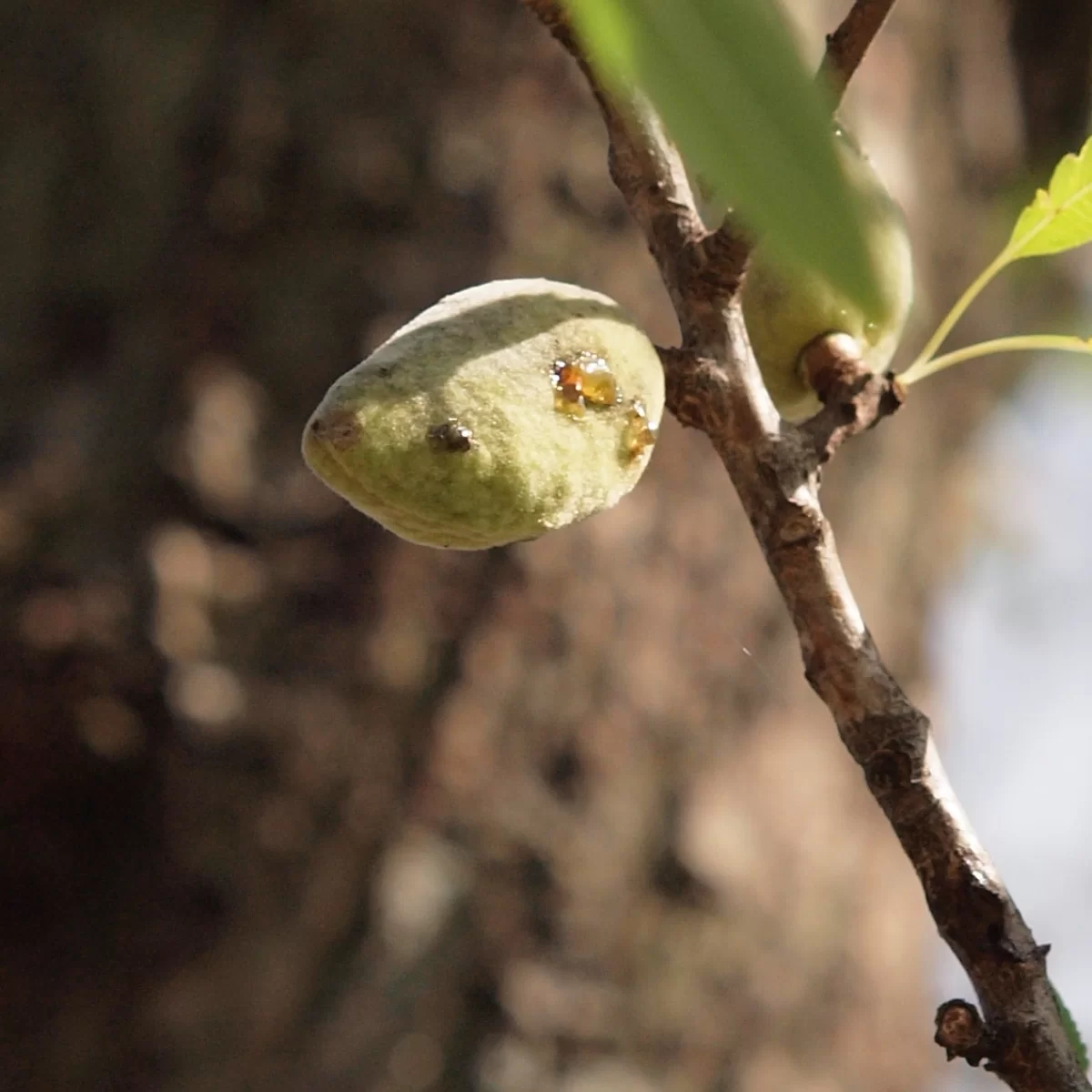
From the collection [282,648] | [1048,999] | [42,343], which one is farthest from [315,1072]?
[1048,999]

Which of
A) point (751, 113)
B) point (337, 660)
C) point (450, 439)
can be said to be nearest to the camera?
point (751, 113)

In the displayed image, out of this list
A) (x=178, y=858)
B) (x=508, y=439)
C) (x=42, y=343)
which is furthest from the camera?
(x=42, y=343)

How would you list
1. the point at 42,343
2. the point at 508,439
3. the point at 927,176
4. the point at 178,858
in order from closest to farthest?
the point at 508,439 < the point at 178,858 < the point at 42,343 < the point at 927,176

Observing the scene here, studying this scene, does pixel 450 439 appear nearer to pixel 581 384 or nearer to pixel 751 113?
pixel 581 384

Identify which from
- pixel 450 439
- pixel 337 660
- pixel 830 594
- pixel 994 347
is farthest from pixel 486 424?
pixel 337 660

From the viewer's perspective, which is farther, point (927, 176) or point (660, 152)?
point (927, 176)

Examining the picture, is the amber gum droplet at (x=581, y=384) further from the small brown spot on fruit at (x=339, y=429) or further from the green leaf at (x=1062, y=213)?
the green leaf at (x=1062, y=213)

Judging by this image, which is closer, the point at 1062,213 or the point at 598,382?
the point at 598,382

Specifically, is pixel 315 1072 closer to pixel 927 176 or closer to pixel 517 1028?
pixel 517 1028
